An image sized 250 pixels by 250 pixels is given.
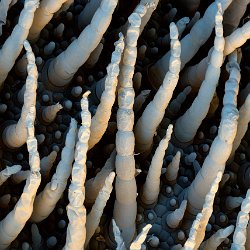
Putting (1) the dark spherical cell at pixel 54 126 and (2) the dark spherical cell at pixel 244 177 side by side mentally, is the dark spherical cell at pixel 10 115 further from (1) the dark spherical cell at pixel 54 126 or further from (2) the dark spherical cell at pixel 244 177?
(2) the dark spherical cell at pixel 244 177

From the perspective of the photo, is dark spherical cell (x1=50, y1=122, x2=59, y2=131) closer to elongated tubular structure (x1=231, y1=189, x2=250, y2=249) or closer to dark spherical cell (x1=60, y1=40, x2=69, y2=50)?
dark spherical cell (x1=60, y1=40, x2=69, y2=50)

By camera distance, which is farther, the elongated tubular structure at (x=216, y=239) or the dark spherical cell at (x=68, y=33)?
the dark spherical cell at (x=68, y=33)

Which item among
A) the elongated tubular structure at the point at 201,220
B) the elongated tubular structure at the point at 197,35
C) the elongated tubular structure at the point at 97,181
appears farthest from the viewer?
the elongated tubular structure at the point at 197,35

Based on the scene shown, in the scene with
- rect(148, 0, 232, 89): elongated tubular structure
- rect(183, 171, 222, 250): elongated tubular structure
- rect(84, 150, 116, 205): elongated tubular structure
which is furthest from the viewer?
rect(148, 0, 232, 89): elongated tubular structure

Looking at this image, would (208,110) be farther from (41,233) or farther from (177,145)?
(41,233)

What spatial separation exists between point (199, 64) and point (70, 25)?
0.21m

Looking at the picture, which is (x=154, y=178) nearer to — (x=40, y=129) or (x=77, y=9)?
(x=40, y=129)

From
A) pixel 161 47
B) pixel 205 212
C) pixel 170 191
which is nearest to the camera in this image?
pixel 205 212

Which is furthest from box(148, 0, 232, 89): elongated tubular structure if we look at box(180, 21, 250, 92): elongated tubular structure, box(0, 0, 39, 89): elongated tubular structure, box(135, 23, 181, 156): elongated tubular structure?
box(0, 0, 39, 89): elongated tubular structure

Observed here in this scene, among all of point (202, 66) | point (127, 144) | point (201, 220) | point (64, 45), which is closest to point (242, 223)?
point (201, 220)

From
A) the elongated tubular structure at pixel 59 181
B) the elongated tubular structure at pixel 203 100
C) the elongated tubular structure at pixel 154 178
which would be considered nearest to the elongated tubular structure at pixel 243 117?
the elongated tubular structure at pixel 203 100

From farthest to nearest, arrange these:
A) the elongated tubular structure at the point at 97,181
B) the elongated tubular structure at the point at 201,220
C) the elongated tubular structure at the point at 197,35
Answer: the elongated tubular structure at the point at 197,35, the elongated tubular structure at the point at 97,181, the elongated tubular structure at the point at 201,220

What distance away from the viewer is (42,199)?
0.71 m

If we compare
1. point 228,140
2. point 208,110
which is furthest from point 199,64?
point 228,140
